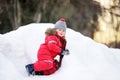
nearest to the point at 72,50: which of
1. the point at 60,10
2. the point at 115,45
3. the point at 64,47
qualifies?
the point at 64,47

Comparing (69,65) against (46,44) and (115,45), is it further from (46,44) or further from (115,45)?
(115,45)

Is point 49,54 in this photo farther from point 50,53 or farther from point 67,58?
point 67,58

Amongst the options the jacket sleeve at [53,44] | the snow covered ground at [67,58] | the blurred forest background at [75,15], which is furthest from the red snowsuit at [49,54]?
the blurred forest background at [75,15]

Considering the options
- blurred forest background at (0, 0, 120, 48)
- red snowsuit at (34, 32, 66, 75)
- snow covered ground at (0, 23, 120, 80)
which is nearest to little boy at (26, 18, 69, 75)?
red snowsuit at (34, 32, 66, 75)

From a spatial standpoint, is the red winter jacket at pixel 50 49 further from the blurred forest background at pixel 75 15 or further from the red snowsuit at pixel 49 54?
the blurred forest background at pixel 75 15

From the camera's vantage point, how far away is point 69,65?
5637 mm

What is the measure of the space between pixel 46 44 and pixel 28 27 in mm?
994

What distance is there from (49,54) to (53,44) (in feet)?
0.51

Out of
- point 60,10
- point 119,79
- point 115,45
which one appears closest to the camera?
point 119,79

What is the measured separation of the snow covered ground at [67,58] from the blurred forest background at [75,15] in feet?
27.9

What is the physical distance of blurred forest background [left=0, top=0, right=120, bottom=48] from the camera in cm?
1527

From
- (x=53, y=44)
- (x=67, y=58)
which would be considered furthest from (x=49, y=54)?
(x=67, y=58)

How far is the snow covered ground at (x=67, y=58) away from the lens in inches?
210

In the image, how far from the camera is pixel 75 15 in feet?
54.2
